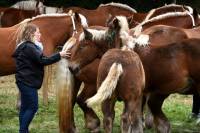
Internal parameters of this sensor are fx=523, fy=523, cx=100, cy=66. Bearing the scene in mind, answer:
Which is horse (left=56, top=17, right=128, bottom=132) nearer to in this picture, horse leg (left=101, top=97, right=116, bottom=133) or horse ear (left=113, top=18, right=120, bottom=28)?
horse ear (left=113, top=18, right=120, bottom=28)

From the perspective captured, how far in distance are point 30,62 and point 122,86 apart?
4.26 feet

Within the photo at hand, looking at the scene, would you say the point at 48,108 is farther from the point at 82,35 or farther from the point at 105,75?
the point at 105,75

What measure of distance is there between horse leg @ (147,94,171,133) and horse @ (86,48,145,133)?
1.11 meters

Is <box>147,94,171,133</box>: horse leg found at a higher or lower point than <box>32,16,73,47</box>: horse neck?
lower

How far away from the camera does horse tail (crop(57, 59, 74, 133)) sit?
640cm

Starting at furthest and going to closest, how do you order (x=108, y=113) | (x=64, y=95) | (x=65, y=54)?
(x=64, y=95) → (x=65, y=54) → (x=108, y=113)

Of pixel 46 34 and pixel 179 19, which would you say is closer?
pixel 46 34

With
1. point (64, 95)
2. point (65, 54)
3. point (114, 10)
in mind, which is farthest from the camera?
point (114, 10)

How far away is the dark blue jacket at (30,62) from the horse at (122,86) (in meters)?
0.85

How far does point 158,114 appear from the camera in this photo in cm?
671

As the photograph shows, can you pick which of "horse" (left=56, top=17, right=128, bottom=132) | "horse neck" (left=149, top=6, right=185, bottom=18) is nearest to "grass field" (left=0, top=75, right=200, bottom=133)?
"horse" (left=56, top=17, right=128, bottom=132)

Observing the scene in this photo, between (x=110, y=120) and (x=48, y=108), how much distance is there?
3.88 metres

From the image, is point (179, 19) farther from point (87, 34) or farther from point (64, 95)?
point (64, 95)

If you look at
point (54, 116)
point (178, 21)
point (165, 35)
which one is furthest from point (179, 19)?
point (54, 116)
